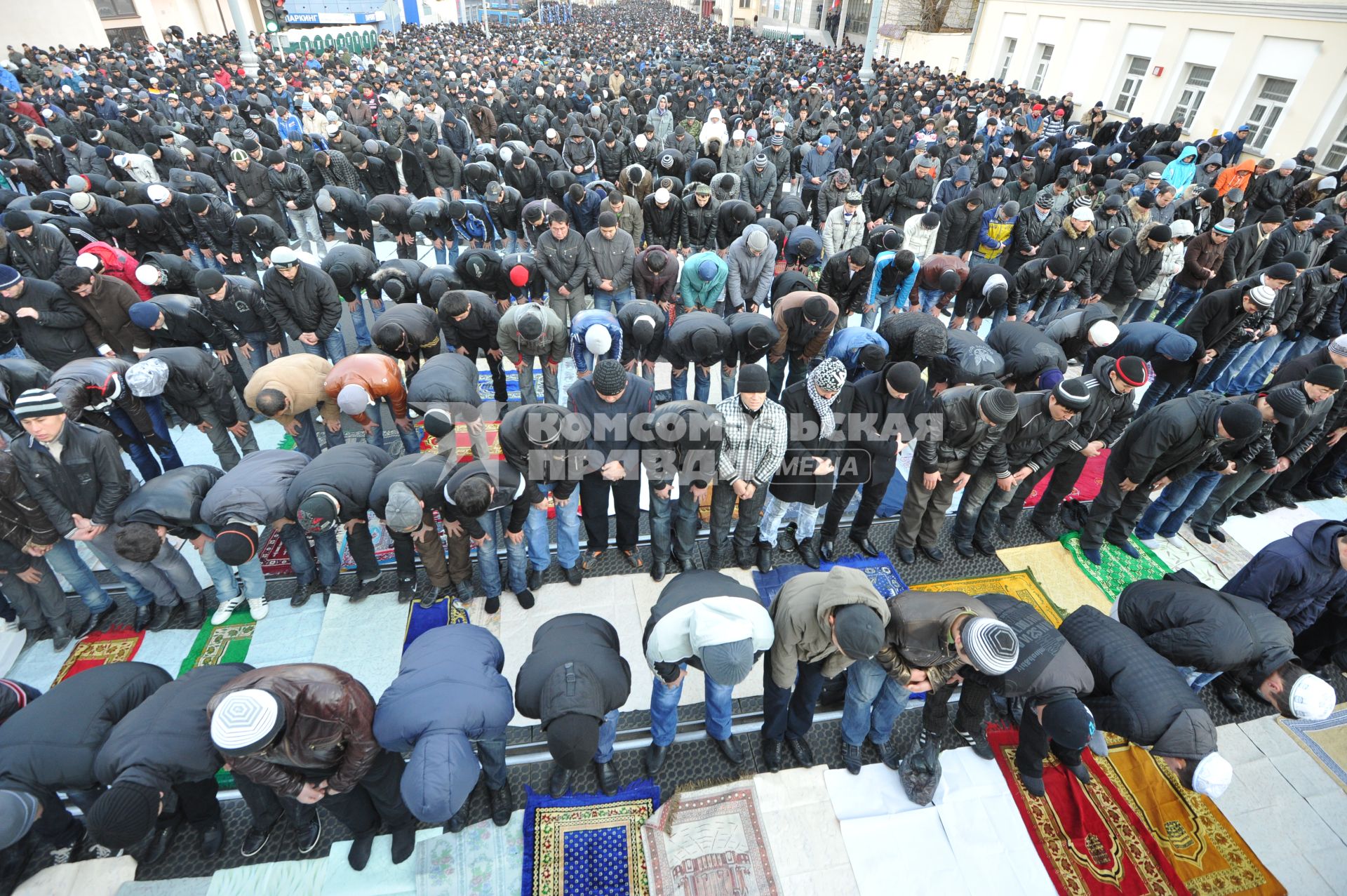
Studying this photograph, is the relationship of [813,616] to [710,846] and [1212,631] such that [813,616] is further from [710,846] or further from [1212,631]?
[1212,631]

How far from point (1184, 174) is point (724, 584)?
39.9 feet

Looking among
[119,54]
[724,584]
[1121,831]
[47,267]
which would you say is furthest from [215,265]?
[119,54]

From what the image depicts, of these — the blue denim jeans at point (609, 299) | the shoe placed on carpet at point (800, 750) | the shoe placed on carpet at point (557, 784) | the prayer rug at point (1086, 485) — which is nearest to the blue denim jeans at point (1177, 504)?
the prayer rug at point (1086, 485)

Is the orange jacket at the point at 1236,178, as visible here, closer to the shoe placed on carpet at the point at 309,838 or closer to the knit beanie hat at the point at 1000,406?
the knit beanie hat at the point at 1000,406

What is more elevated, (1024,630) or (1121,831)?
(1024,630)

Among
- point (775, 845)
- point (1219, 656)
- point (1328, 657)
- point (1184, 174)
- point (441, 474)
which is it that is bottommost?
point (775, 845)

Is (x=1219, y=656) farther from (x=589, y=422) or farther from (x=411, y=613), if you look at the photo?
(x=411, y=613)

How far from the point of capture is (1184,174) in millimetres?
10133

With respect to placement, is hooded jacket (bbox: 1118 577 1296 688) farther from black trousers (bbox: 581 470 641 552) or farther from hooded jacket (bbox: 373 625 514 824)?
hooded jacket (bbox: 373 625 514 824)

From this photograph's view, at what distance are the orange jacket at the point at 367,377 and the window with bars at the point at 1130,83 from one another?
74.0 ft

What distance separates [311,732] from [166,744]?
707 mm

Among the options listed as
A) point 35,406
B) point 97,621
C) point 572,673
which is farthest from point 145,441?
point 572,673

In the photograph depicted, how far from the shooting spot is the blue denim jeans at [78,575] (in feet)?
12.7

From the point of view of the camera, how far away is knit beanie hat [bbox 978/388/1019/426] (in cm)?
397
